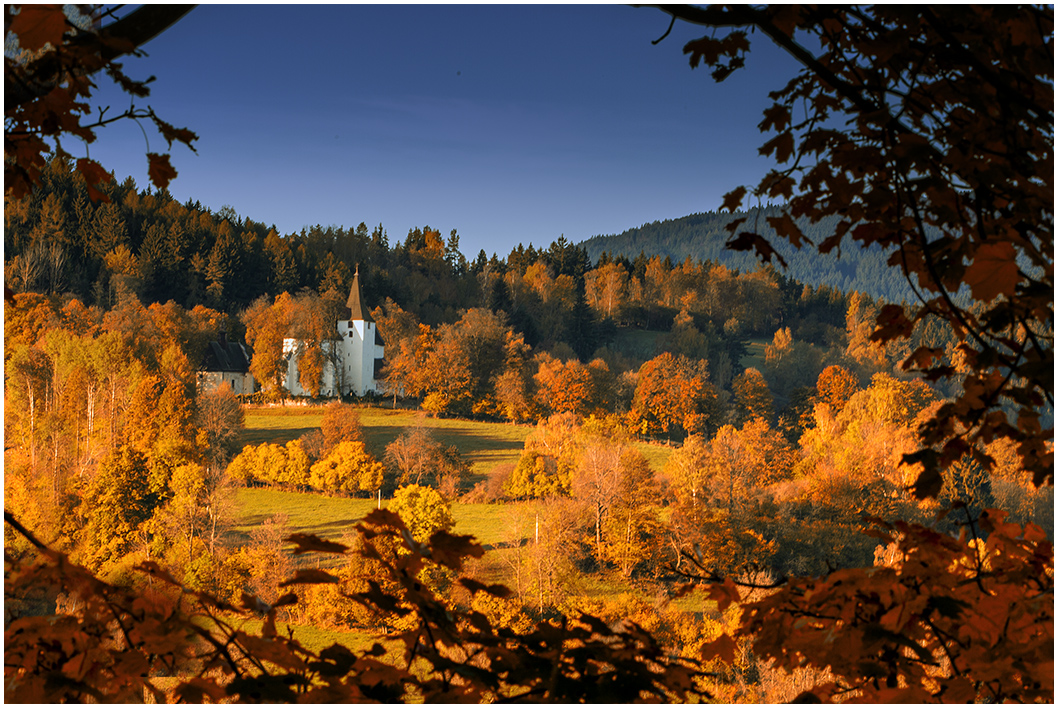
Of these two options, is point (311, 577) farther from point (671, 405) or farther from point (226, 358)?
point (226, 358)

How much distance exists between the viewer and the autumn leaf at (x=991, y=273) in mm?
1205

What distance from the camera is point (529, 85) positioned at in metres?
41.5

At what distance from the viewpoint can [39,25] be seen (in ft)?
4.65

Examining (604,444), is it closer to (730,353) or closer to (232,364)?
(232,364)

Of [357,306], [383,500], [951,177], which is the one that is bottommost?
[383,500]

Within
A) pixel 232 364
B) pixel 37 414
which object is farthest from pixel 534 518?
pixel 232 364

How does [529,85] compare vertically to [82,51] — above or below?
above

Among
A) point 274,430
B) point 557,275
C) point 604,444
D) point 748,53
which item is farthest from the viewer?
point 557,275

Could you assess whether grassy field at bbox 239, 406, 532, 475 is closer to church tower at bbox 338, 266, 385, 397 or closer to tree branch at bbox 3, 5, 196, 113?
church tower at bbox 338, 266, 385, 397

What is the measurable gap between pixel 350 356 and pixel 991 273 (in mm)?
49384

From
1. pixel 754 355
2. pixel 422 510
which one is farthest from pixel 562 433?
pixel 754 355

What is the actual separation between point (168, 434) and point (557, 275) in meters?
53.5

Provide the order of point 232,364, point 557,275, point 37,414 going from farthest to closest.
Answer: point 557,275 < point 232,364 < point 37,414

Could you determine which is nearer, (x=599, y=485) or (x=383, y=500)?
(x=599, y=485)
